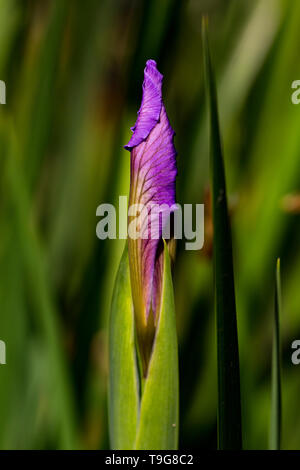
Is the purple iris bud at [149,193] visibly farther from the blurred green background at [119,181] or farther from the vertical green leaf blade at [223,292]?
the blurred green background at [119,181]

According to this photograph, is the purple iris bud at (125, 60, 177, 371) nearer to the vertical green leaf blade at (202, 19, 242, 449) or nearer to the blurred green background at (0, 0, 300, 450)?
the vertical green leaf blade at (202, 19, 242, 449)

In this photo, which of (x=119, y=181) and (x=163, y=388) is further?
(x=119, y=181)

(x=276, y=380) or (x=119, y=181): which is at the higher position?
(x=119, y=181)

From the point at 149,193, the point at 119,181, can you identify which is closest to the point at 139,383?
the point at 149,193

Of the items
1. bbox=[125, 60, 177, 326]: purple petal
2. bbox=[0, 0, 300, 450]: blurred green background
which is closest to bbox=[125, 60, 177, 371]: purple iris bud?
bbox=[125, 60, 177, 326]: purple petal

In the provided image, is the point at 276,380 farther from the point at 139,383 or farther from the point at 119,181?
the point at 119,181
